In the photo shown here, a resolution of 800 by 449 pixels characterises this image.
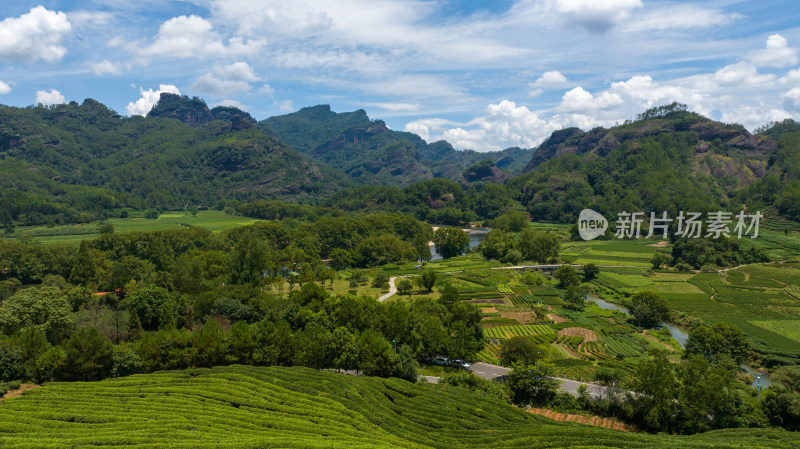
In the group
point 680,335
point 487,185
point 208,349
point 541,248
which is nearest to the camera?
point 208,349

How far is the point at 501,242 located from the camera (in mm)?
91750

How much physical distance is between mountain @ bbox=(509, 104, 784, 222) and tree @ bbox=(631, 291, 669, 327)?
78578 millimetres

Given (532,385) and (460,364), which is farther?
(460,364)

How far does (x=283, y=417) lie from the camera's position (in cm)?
2300

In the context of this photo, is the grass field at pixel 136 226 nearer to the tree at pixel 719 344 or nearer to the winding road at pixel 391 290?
the winding road at pixel 391 290

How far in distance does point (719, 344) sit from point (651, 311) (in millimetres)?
12135

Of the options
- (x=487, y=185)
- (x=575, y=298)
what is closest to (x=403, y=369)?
(x=575, y=298)

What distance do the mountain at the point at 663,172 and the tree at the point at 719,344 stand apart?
89.2 m

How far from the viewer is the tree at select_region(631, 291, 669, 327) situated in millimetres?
52375

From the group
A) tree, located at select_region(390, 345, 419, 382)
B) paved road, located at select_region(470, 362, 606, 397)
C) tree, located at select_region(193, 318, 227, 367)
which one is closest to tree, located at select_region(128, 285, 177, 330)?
tree, located at select_region(193, 318, 227, 367)

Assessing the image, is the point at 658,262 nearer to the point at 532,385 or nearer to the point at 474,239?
the point at 474,239

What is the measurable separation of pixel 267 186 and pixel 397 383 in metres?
170

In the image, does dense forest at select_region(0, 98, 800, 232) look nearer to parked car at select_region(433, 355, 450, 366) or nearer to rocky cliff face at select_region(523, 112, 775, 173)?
rocky cliff face at select_region(523, 112, 775, 173)

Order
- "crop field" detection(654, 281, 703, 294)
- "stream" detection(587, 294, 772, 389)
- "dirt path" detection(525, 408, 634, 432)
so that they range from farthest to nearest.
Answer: "crop field" detection(654, 281, 703, 294)
"stream" detection(587, 294, 772, 389)
"dirt path" detection(525, 408, 634, 432)
